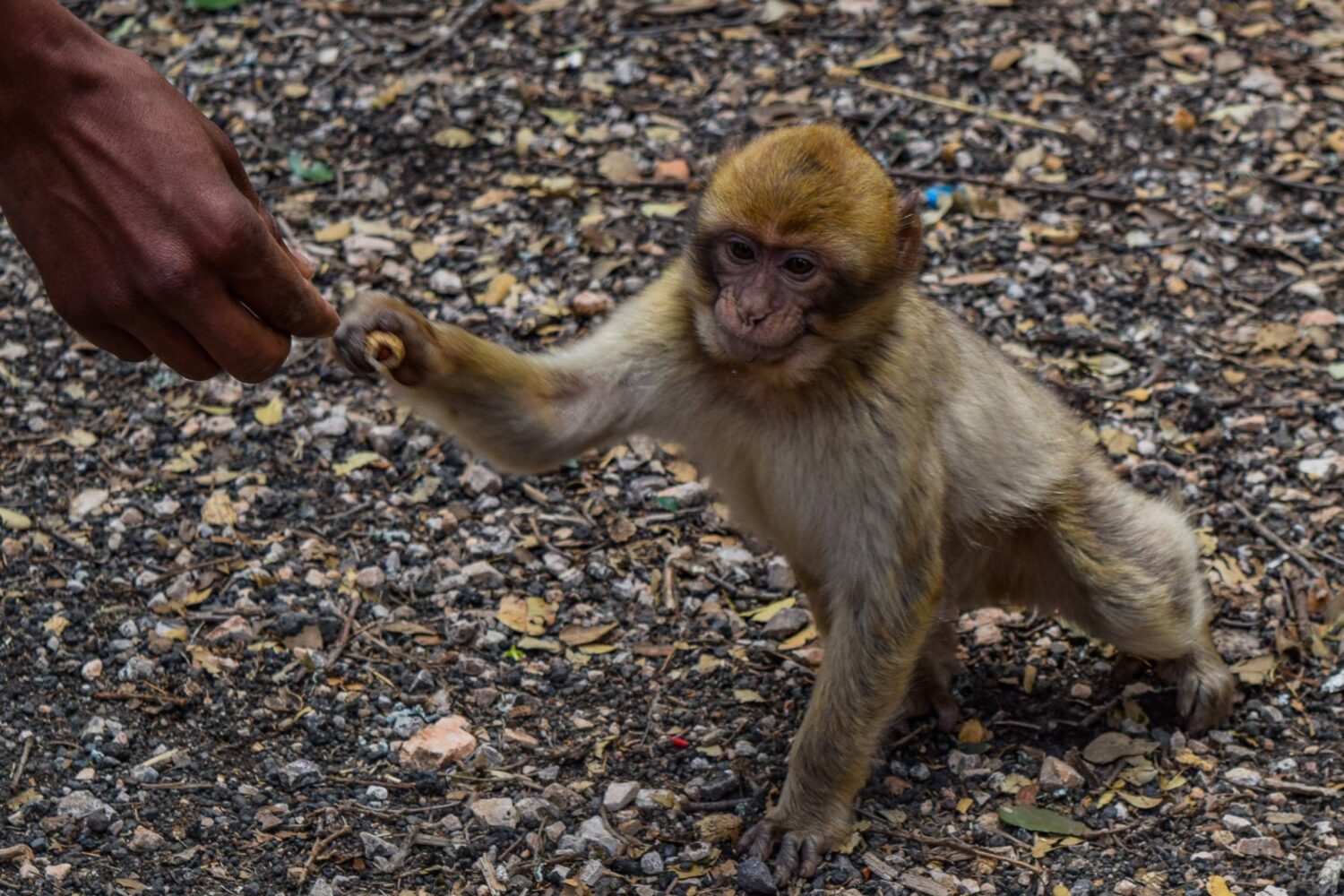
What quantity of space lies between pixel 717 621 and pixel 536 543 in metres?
0.76

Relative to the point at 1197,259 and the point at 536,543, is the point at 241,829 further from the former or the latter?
the point at 1197,259

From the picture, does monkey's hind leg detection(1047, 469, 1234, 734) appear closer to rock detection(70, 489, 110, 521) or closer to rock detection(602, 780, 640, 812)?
rock detection(602, 780, 640, 812)

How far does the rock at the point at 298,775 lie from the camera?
198 inches

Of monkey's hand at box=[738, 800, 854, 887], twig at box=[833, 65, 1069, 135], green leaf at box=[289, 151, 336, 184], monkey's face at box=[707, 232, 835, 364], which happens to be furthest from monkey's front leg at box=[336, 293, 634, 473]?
twig at box=[833, 65, 1069, 135]

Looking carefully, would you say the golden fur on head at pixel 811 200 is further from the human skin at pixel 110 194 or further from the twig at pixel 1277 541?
the twig at pixel 1277 541

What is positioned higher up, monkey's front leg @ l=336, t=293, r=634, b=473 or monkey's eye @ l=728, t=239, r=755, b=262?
monkey's eye @ l=728, t=239, r=755, b=262

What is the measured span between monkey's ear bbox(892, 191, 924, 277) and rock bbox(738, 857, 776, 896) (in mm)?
1768

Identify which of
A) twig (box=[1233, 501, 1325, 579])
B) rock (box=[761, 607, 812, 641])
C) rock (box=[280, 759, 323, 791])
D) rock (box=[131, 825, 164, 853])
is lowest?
twig (box=[1233, 501, 1325, 579])

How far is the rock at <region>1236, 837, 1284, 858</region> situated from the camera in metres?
4.91

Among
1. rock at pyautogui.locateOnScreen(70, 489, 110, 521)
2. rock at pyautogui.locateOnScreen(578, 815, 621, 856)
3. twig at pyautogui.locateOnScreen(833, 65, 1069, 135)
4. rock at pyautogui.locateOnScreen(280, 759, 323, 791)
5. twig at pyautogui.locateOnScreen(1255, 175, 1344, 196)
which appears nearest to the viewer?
rock at pyautogui.locateOnScreen(578, 815, 621, 856)

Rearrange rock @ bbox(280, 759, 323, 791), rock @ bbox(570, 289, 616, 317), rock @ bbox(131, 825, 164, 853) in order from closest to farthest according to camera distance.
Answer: rock @ bbox(131, 825, 164, 853) → rock @ bbox(280, 759, 323, 791) → rock @ bbox(570, 289, 616, 317)

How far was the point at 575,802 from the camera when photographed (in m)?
5.10

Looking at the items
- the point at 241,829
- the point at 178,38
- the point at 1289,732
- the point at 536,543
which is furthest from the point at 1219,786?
the point at 178,38

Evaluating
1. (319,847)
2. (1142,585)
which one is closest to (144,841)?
(319,847)
